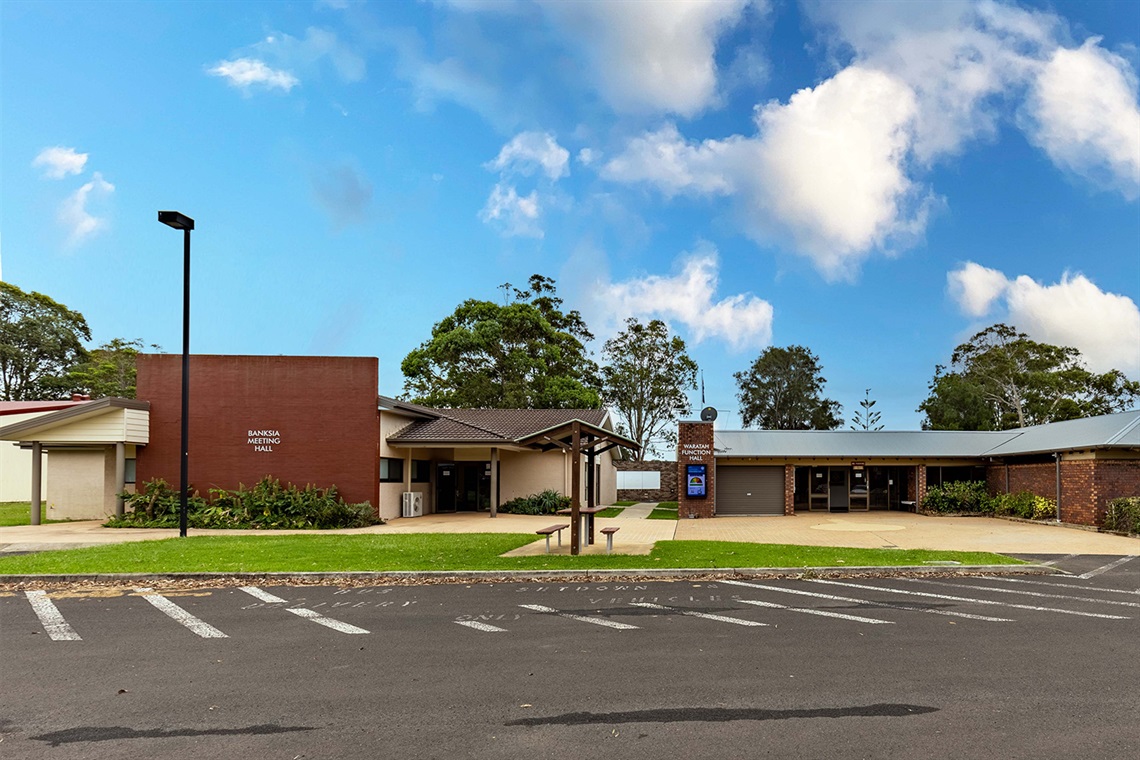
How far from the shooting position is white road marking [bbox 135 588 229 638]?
325 inches

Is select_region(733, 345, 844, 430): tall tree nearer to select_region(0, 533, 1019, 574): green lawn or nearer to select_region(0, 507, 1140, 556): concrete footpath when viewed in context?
select_region(0, 507, 1140, 556): concrete footpath

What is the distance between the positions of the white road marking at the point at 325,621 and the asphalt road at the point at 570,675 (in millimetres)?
67

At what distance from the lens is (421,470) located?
89.6 ft

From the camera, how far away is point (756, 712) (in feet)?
18.2

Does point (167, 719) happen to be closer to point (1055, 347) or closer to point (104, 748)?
point (104, 748)

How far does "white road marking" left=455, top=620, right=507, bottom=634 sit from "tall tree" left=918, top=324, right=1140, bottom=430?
4640 centimetres

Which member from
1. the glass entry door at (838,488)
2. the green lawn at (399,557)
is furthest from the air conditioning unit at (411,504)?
the glass entry door at (838,488)

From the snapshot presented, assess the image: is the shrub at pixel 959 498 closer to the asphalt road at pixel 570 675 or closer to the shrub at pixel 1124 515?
the shrub at pixel 1124 515

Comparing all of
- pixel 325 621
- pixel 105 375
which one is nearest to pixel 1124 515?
pixel 325 621

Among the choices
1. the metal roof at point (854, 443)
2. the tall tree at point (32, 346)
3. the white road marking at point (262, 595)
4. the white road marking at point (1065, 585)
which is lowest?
the white road marking at point (1065, 585)

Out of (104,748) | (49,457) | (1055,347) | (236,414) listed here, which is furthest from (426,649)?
(1055,347)

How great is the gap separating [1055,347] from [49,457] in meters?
53.0

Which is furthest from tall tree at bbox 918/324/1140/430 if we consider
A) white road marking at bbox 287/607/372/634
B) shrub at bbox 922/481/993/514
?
white road marking at bbox 287/607/372/634

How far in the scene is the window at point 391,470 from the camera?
23938 millimetres
